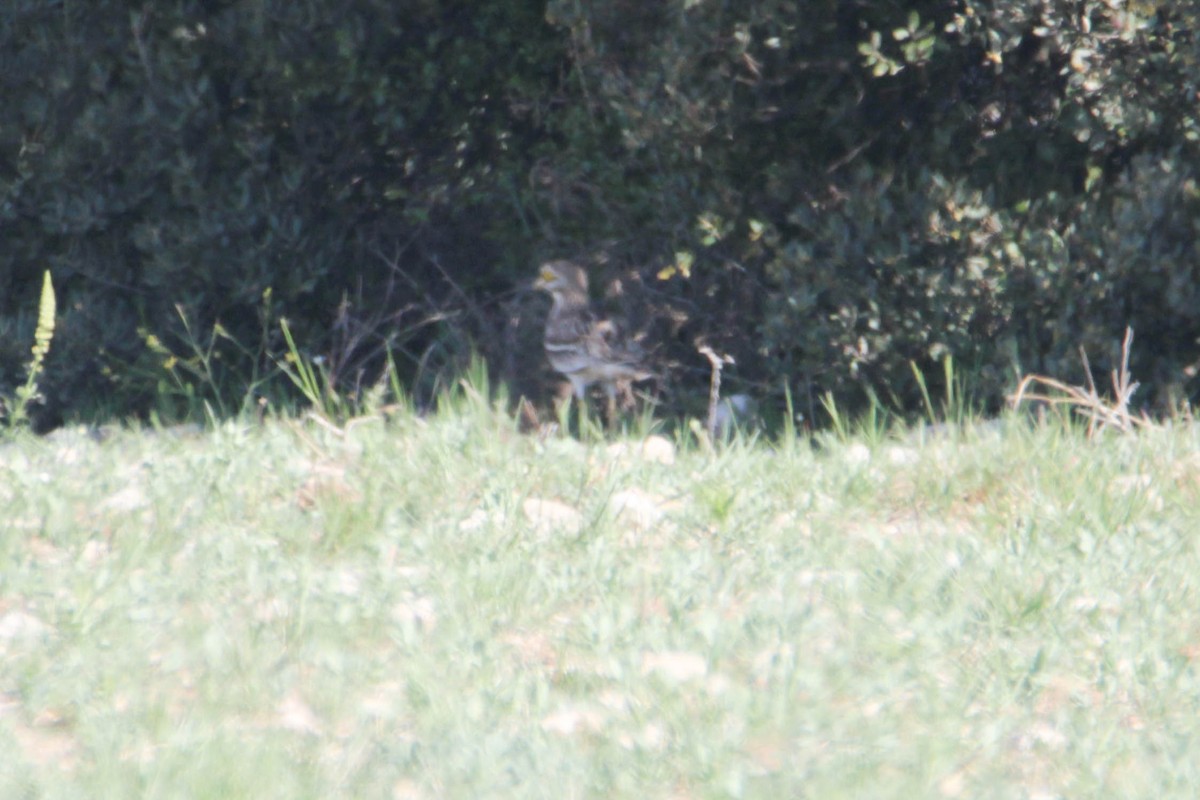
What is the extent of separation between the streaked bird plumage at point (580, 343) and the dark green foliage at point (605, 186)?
9.2 inches

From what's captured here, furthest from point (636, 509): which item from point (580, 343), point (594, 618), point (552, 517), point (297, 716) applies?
point (580, 343)

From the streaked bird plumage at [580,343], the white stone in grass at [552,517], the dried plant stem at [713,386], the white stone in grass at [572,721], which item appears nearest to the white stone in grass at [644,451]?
Result: the dried plant stem at [713,386]

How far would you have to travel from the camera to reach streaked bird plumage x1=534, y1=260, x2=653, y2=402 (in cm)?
798

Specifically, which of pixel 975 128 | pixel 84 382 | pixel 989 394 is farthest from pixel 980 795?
pixel 84 382

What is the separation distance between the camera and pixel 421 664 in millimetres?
3697

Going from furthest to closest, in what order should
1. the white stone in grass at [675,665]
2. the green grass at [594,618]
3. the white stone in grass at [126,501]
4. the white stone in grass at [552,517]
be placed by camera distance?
1. the white stone in grass at [126,501]
2. the white stone in grass at [552,517]
3. the white stone in grass at [675,665]
4. the green grass at [594,618]

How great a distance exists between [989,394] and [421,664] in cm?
397

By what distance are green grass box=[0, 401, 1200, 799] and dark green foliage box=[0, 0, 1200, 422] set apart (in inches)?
65.3

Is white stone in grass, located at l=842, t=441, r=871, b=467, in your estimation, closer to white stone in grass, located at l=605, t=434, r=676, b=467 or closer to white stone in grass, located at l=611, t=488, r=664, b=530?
white stone in grass, located at l=605, t=434, r=676, b=467

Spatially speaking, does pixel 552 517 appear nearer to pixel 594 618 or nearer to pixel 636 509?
pixel 636 509

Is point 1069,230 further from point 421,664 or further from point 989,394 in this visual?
point 421,664

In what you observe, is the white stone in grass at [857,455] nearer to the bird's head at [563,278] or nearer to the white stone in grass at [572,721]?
the white stone in grass at [572,721]

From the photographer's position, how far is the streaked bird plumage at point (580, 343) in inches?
314

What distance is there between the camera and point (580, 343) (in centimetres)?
805
